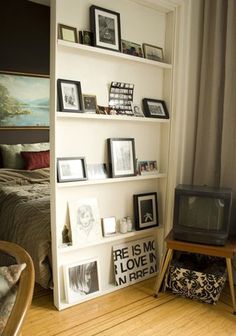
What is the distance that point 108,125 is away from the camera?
2.40 m

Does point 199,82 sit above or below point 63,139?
above

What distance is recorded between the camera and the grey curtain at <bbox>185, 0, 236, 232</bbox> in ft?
8.02

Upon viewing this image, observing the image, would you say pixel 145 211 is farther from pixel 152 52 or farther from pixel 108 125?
pixel 152 52

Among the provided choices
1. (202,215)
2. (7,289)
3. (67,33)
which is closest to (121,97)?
(67,33)

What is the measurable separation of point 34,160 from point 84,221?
71.1 inches

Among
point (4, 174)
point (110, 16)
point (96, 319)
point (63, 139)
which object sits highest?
point (110, 16)

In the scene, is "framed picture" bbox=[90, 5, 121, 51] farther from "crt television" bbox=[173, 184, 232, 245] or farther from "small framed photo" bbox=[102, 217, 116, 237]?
"small framed photo" bbox=[102, 217, 116, 237]

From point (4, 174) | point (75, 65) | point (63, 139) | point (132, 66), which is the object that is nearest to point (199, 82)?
point (132, 66)

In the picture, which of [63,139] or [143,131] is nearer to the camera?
[63,139]

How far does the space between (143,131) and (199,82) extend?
→ 65 cm

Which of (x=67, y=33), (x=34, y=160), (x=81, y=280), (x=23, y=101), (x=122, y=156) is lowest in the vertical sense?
(x=81, y=280)

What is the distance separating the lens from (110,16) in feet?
7.36

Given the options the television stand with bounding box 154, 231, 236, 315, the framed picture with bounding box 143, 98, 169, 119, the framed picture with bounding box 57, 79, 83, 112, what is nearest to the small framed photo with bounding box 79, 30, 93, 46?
the framed picture with bounding box 57, 79, 83, 112

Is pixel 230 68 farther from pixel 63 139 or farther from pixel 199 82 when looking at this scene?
pixel 63 139
